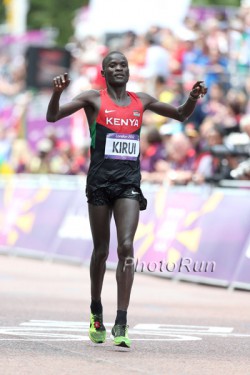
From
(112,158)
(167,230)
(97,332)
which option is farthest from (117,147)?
(167,230)

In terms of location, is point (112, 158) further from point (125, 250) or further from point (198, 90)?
point (198, 90)

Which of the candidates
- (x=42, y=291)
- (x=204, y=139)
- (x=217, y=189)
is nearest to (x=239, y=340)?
(x=42, y=291)

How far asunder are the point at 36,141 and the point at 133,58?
3628mm

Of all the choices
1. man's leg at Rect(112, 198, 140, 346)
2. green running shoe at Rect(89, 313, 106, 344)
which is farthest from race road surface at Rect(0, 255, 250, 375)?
man's leg at Rect(112, 198, 140, 346)

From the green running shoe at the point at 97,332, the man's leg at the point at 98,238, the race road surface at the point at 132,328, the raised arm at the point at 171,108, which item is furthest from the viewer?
the raised arm at the point at 171,108

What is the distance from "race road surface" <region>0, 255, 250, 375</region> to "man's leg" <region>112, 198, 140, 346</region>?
27cm

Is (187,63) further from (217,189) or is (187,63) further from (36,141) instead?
(217,189)

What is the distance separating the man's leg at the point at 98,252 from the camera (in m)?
9.65

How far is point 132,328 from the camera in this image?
10961 millimetres

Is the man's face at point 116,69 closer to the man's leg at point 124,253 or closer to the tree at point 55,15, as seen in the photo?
the man's leg at point 124,253

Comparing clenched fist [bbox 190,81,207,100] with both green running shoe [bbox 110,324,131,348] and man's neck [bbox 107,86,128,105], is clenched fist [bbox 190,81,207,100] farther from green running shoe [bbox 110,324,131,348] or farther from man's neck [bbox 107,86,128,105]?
green running shoe [bbox 110,324,131,348]

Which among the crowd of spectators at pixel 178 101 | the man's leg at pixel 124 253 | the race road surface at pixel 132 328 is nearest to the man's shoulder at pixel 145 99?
the man's leg at pixel 124 253

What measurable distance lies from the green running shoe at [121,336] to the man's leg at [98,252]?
0.95 ft

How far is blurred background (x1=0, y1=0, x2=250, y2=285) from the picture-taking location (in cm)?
1734
